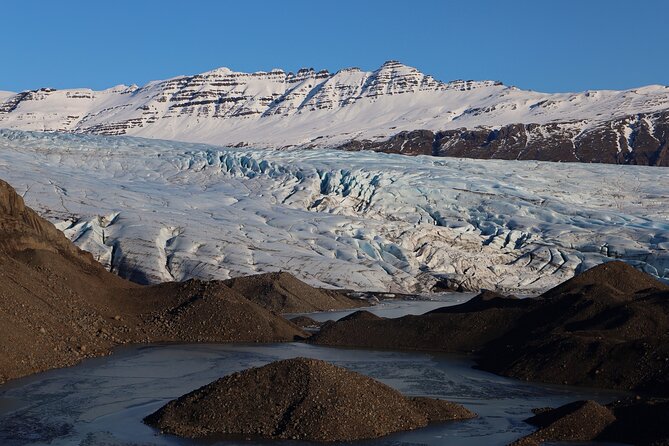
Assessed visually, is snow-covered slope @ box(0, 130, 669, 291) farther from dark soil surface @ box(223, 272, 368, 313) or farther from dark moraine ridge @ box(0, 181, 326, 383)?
dark moraine ridge @ box(0, 181, 326, 383)

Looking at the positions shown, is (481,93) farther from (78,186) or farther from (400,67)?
(78,186)

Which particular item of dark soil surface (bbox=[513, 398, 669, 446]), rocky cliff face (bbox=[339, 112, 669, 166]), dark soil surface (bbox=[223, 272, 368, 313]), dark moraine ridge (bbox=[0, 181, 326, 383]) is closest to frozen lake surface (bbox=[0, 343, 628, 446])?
dark soil surface (bbox=[513, 398, 669, 446])

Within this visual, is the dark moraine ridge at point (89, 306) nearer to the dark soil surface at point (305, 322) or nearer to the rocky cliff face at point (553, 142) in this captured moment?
the dark soil surface at point (305, 322)

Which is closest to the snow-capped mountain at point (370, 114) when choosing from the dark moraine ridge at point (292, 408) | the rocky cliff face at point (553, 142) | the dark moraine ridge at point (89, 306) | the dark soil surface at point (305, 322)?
the rocky cliff face at point (553, 142)

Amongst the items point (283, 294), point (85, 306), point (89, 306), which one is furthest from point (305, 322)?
point (85, 306)

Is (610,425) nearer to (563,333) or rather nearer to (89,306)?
(563,333)

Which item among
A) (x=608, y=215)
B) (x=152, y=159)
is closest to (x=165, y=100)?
(x=152, y=159)
